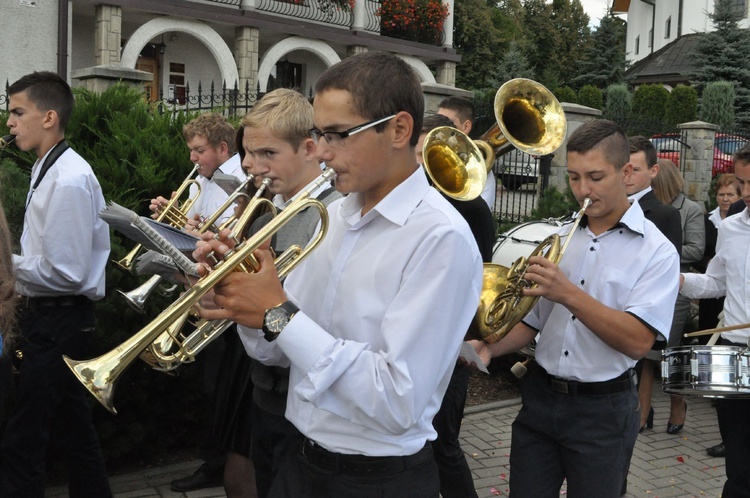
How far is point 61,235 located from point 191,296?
1927 mm

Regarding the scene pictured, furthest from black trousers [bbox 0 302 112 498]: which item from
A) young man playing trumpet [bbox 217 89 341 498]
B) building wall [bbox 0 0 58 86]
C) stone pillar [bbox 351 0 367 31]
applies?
stone pillar [bbox 351 0 367 31]

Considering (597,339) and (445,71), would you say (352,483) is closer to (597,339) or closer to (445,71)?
(597,339)

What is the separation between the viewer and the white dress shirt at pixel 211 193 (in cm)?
492

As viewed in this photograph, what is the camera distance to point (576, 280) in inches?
126

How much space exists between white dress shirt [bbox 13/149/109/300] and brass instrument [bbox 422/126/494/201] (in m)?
1.65

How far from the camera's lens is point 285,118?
314 cm

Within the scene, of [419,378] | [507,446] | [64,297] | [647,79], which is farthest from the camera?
[647,79]

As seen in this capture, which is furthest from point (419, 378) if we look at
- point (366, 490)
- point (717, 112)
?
point (717, 112)

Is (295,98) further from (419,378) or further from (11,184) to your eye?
(11,184)

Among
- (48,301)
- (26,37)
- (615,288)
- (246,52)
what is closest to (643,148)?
(615,288)

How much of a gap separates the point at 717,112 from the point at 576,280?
25.4m

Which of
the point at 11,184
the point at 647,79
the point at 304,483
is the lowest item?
the point at 304,483

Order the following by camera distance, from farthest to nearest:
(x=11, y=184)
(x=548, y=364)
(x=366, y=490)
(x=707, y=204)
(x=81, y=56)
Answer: (x=81, y=56) < (x=707, y=204) < (x=11, y=184) < (x=548, y=364) < (x=366, y=490)

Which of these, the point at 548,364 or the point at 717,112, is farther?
the point at 717,112
